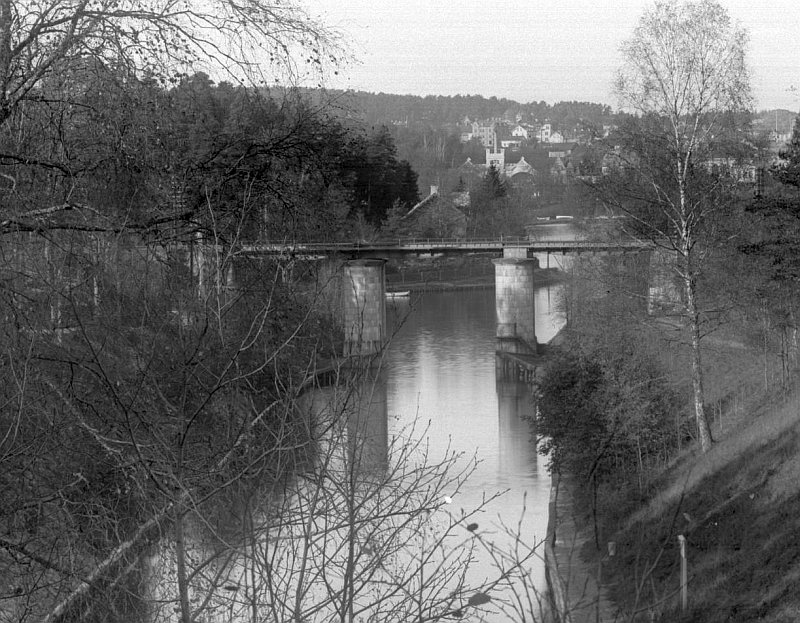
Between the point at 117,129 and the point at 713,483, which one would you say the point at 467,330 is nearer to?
the point at 713,483

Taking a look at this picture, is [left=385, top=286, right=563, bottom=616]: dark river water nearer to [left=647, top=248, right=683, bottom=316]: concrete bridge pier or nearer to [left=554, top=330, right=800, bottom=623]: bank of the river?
[left=554, top=330, right=800, bottom=623]: bank of the river

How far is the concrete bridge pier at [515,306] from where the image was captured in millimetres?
48312

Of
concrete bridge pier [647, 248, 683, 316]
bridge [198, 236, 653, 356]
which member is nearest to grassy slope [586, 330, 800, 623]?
concrete bridge pier [647, 248, 683, 316]

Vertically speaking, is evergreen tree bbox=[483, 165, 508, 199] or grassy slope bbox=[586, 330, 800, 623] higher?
evergreen tree bbox=[483, 165, 508, 199]

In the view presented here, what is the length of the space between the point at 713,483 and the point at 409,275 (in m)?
61.6

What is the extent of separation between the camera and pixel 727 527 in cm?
1623

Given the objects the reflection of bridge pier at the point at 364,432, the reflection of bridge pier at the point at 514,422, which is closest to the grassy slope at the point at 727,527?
the reflection of bridge pier at the point at 364,432

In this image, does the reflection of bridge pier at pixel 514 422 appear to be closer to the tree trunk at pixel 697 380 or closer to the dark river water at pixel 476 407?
the dark river water at pixel 476 407

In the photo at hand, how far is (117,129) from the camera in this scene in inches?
212

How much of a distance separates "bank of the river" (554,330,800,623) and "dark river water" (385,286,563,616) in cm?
119

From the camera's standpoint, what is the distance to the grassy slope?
524 inches

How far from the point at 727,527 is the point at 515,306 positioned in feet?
113

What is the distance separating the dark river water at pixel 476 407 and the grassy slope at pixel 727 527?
57.3 inches

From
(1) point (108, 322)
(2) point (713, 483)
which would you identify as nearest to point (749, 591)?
(2) point (713, 483)
